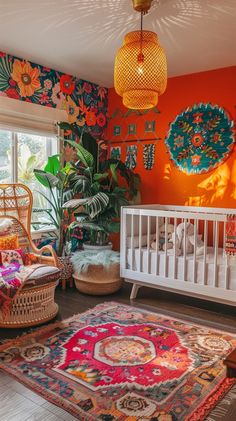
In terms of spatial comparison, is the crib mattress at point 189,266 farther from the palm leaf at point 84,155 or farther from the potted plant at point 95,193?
the palm leaf at point 84,155

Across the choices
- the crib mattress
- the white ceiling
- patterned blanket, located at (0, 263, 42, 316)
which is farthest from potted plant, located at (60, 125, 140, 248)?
patterned blanket, located at (0, 263, 42, 316)

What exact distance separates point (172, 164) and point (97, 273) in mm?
1501

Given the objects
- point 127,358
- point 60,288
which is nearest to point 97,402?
point 127,358

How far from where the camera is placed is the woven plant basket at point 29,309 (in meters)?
2.49

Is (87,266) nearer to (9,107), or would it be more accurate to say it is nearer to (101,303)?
(101,303)

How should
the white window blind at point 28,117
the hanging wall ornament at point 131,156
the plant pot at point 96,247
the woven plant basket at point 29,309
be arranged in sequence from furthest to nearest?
the hanging wall ornament at point 131,156 → the plant pot at point 96,247 → the white window blind at point 28,117 → the woven plant basket at point 29,309

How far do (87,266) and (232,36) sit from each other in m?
2.35

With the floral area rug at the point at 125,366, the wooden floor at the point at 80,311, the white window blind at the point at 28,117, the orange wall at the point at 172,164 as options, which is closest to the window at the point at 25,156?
the white window blind at the point at 28,117

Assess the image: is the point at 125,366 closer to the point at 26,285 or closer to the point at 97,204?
the point at 26,285

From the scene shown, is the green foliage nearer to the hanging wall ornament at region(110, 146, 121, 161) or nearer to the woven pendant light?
the hanging wall ornament at region(110, 146, 121, 161)

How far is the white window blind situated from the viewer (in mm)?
3232

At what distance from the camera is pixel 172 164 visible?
152 inches

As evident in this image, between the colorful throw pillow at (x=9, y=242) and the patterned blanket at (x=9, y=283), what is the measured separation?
0.31 meters

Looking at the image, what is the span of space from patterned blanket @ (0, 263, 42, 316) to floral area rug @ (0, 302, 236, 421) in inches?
10.3
